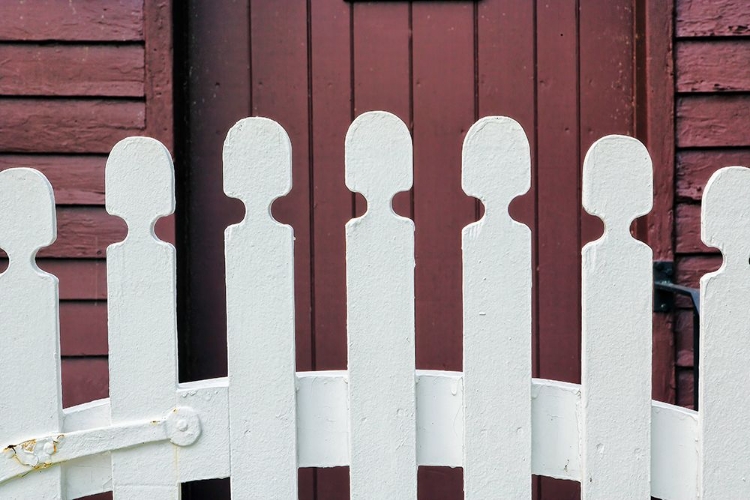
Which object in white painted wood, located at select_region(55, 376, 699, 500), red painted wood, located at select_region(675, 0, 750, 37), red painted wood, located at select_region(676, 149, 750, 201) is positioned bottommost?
white painted wood, located at select_region(55, 376, 699, 500)

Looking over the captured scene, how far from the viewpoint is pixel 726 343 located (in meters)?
1.11

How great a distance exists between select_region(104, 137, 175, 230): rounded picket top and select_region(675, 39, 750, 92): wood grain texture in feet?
4.91

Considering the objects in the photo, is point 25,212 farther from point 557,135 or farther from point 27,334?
point 557,135

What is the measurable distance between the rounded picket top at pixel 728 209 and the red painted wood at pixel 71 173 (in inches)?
60.0

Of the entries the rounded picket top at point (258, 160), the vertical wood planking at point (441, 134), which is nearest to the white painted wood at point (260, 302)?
the rounded picket top at point (258, 160)

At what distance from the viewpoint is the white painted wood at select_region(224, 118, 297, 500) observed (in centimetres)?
110

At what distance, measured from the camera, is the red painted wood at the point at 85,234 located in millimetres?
2006

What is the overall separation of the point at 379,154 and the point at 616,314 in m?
0.42

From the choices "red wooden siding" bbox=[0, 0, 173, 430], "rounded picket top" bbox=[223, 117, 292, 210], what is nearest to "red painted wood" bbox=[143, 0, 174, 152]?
"red wooden siding" bbox=[0, 0, 173, 430]

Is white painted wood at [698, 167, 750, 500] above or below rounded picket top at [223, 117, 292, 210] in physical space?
below

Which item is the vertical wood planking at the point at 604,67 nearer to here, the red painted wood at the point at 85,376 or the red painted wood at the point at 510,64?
the red painted wood at the point at 510,64

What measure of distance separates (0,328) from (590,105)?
5.47 feet

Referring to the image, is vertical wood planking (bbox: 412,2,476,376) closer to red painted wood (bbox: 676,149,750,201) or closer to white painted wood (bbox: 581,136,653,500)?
red painted wood (bbox: 676,149,750,201)

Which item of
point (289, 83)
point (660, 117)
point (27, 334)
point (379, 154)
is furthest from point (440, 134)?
point (27, 334)
